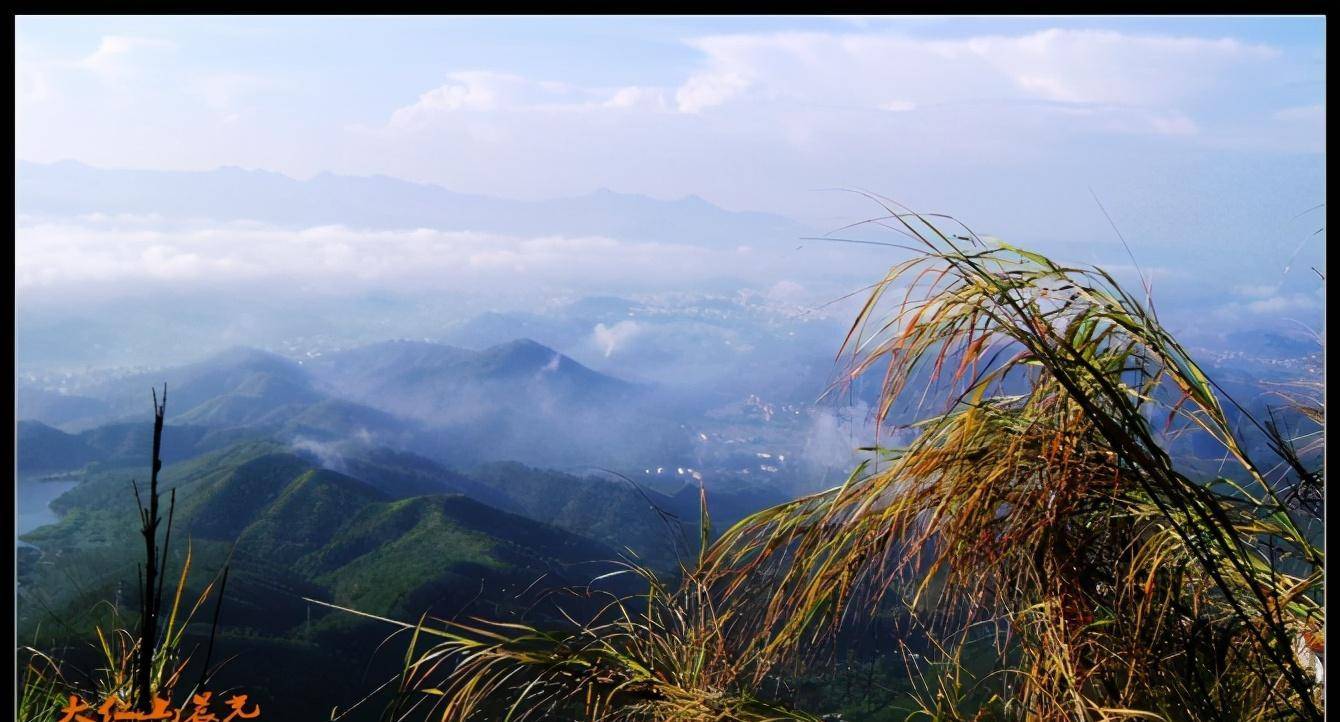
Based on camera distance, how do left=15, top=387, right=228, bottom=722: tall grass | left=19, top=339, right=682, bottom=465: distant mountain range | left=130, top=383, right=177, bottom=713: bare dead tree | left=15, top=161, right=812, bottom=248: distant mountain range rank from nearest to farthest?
left=130, top=383, right=177, bottom=713: bare dead tree
left=15, top=387, right=228, bottom=722: tall grass
left=19, top=339, right=682, bottom=465: distant mountain range
left=15, top=161, right=812, bottom=248: distant mountain range

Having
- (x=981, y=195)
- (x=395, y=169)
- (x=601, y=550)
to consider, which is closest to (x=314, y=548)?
(x=601, y=550)

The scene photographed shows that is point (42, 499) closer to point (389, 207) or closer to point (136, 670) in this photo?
point (389, 207)

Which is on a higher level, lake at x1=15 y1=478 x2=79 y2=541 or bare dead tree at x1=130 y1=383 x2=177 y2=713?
bare dead tree at x1=130 y1=383 x2=177 y2=713

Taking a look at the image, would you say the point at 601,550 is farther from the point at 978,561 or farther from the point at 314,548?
the point at 978,561

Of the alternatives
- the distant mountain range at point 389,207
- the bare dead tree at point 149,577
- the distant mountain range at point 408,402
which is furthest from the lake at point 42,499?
the bare dead tree at point 149,577

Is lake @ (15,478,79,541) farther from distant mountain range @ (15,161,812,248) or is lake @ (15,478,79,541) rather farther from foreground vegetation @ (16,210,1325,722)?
foreground vegetation @ (16,210,1325,722)

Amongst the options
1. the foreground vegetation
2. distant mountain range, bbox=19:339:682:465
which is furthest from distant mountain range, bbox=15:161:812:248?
the foreground vegetation
